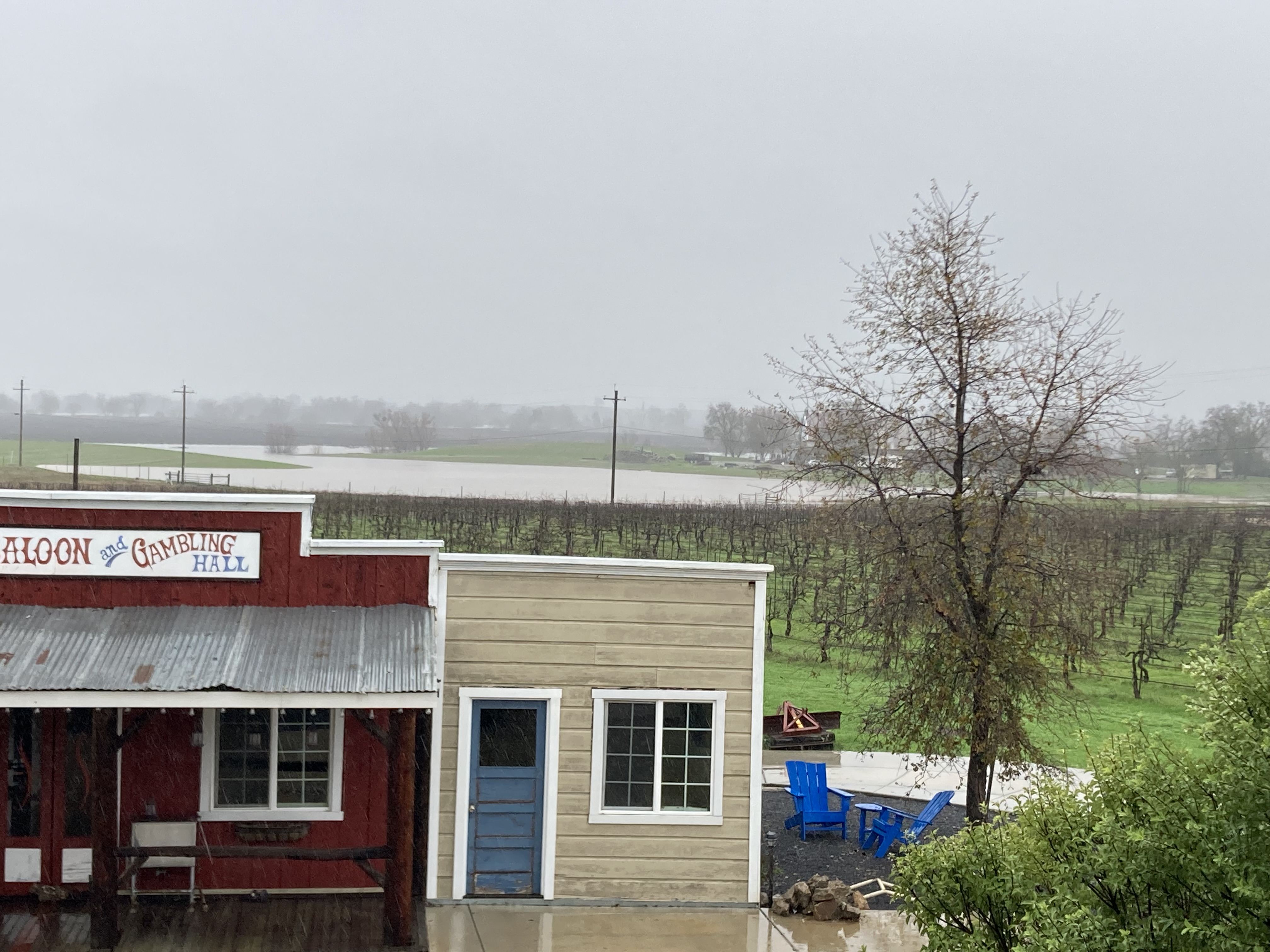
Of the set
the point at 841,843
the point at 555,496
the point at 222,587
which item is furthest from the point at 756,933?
the point at 555,496

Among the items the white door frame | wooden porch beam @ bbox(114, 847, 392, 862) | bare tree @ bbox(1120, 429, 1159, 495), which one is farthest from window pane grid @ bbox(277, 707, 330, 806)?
bare tree @ bbox(1120, 429, 1159, 495)

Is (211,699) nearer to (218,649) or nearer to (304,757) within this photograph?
(218,649)

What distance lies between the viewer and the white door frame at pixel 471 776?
1010 centimetres

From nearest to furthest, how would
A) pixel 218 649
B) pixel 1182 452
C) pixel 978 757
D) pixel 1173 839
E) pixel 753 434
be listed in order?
pixel 1173 839 → pixel 218 649 → pixel 978 757 → pixel 753 434 → pixel 1182 452

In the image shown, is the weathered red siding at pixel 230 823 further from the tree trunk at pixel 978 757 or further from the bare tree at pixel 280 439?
the bare tree at pixel 280 439

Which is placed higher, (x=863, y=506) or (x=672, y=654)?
(x=863, y=506)

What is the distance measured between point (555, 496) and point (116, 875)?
1666 inches

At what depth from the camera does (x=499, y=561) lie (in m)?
10.3

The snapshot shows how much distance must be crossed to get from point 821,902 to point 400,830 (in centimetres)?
391

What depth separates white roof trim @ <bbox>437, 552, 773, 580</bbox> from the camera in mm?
10219

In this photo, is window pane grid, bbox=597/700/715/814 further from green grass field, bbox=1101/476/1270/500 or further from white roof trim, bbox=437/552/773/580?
green grass field, bbox=1101/476/1270/500

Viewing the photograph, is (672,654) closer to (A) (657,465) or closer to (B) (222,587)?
(B) (222,587)

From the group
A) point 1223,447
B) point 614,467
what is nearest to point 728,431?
point 614,467

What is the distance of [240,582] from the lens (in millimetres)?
10031
